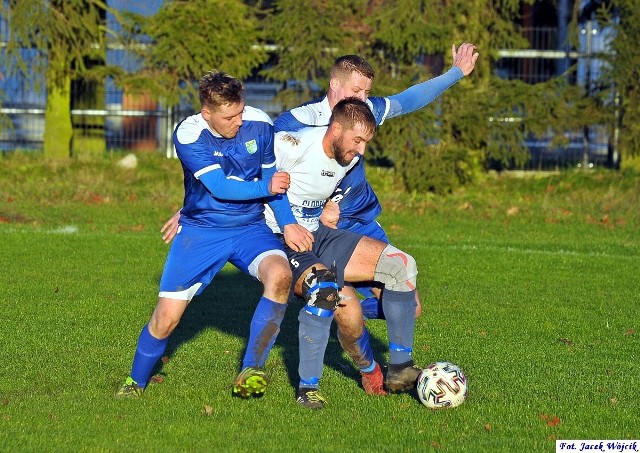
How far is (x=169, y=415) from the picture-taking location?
22.3 ft

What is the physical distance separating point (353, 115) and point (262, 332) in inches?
54.5

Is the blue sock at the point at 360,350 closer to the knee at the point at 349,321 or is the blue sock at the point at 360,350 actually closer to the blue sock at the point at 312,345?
the knee at the point at 349,321

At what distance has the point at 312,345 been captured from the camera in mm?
7086

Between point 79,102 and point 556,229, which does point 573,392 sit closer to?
point 556,229

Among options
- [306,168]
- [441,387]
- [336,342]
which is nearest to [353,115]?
[306,168]

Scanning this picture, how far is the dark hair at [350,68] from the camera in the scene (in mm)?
8062

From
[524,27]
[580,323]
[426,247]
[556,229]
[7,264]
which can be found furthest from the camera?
[524,27]

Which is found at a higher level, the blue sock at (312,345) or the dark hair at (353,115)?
the dark hair at (353,115)

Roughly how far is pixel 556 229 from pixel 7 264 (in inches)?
313

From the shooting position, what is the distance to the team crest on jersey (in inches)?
291

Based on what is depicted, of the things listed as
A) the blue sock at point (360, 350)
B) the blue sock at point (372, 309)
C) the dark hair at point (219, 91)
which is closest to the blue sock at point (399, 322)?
the blue sock at point (360, 350)

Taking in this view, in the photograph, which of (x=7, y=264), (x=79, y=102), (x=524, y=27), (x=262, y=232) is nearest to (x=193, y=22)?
(x=79, y=102)

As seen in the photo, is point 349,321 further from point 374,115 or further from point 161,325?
point 374,115

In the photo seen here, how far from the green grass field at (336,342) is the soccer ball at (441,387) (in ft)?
0.30
